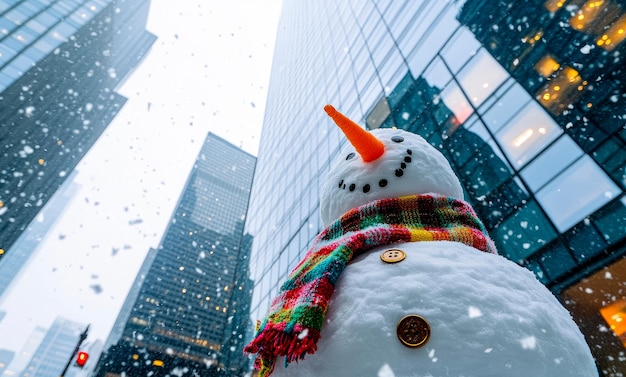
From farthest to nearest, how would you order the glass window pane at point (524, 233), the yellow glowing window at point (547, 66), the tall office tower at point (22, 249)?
1. the tall office tower at point (22, 249)
2. the yellow glowing window at point (547, 66)
3. the glass window pane at point (524, 233)

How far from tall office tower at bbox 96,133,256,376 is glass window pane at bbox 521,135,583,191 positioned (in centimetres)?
5414

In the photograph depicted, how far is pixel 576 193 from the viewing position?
21.2 ft

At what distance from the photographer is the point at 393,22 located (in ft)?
49.7

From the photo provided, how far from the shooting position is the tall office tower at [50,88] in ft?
149

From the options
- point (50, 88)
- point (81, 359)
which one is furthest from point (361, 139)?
point (50, 88)

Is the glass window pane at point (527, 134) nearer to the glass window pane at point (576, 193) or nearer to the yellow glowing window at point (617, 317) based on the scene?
the glass window pane at point (576, 193)

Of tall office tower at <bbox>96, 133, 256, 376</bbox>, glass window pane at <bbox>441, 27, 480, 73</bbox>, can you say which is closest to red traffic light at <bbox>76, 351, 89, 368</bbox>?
glass window pane at <bbox>441, 27, 480, 73</bbox>

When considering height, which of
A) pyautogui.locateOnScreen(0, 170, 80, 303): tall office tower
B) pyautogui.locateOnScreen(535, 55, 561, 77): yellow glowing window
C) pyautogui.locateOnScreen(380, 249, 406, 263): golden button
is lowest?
pyautogui.locateOnScreen(0, 170, 80, 303): tall office tower

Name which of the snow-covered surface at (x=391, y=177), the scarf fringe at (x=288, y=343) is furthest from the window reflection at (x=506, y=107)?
the scarf fringe at (x=288, y=343)

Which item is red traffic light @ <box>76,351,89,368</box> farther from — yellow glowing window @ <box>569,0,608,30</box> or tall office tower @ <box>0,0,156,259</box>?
tall office tower @ <box>0,0,156,259</box>

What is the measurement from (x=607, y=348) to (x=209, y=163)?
169 meters

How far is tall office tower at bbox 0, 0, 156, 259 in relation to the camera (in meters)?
45.4

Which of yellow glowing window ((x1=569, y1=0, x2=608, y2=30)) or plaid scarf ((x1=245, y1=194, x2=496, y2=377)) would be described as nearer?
plaid scarf ((x1=245, y1=194, x2=496, y2=377))

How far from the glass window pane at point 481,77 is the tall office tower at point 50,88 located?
52.8m
